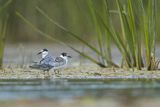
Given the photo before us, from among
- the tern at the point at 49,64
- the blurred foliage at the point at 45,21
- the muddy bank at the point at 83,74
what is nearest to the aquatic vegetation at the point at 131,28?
the muddy bank at the point at 83,74

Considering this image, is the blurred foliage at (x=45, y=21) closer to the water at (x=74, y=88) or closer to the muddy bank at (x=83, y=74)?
the muddy bank at (x=83, y=74)

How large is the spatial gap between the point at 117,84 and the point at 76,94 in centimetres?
147

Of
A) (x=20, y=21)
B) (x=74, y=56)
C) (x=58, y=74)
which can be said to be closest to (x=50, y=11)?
(x=20, y=21)

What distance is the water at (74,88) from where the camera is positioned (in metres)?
8.52

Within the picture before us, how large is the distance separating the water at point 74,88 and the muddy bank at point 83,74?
674 millimetres

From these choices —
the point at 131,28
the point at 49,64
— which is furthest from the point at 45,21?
the point at 131,28

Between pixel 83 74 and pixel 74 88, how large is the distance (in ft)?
7.89

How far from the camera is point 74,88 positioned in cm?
945

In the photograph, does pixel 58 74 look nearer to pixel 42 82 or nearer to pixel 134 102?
pixel 42 82

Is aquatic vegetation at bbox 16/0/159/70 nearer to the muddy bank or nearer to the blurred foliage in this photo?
the muddy bank

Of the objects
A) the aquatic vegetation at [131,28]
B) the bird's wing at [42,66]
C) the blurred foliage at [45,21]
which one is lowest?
the bird's wing at [42,66]

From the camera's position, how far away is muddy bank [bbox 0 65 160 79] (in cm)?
1137

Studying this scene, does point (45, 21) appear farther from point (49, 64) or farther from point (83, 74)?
point (83, 74)

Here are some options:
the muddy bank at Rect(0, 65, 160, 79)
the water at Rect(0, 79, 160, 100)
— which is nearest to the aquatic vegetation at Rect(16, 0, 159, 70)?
the muddy bank at Rect(0, 65, 160, 79)
